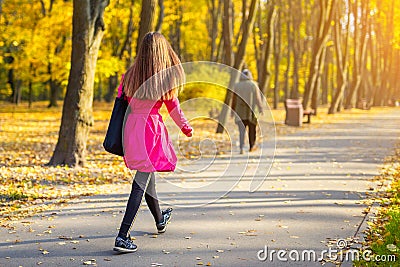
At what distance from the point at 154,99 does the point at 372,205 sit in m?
4.23

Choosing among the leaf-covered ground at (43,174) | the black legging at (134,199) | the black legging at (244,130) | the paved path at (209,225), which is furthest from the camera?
the black legging at (244,130)

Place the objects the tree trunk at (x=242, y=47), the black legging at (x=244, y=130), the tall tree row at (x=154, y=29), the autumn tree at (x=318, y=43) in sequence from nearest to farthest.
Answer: the tall tree row at (x=154, y=29)
the black legging at (x=244, y=130)
the tree trunk at (x=242, y=47)
the autumn tree at (x=318, y=43)

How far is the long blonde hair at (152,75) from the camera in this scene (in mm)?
6898

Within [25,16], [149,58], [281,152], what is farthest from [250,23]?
[25,16]

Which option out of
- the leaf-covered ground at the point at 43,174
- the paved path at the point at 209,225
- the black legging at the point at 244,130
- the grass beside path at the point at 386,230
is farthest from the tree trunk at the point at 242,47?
the grass beside path at the point at 386,230

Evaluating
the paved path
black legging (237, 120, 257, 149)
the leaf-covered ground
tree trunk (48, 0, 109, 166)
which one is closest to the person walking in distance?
black legging (237, 120, 257, 149)

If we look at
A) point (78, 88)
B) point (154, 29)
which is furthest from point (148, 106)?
point (154, 29)

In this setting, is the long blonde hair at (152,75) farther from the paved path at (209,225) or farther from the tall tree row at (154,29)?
the tall tree row at (154,29)

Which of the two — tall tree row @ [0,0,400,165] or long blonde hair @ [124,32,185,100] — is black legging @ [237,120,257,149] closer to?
tall tree row @ [0,0,400,165]

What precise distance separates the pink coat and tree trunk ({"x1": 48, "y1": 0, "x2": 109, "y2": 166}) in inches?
273

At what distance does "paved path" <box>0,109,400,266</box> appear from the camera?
663 centimetres

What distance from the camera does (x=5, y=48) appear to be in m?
44.9

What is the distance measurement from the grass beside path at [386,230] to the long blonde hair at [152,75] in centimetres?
250

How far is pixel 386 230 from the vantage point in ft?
24.8
